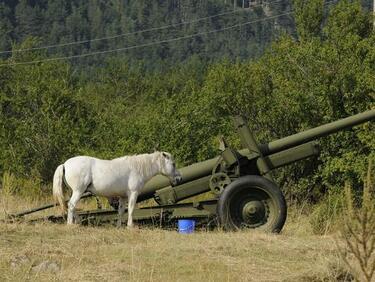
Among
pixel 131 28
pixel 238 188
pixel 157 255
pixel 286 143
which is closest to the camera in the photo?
pixel 157 255

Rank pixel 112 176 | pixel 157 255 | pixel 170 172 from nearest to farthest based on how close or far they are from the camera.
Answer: pixel 157 255 < pixel 112 176 < pixel 170 172

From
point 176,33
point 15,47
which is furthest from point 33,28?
point 15,47

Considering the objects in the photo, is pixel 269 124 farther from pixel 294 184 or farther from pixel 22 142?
pixel 22 142

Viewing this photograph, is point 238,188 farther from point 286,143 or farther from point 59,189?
point 59,189

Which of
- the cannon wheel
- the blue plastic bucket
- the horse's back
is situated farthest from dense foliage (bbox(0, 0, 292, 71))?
the cannon wheel

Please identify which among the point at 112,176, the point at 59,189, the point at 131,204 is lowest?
the point at 131,204

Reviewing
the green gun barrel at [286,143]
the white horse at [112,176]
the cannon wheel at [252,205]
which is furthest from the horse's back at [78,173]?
the cannon wheel at [252,205]

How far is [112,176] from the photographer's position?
12133 millimetres

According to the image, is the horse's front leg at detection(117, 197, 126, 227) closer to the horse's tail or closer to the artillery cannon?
the artillery cannon

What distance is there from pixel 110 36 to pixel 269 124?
145 metres

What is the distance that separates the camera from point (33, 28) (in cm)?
14650

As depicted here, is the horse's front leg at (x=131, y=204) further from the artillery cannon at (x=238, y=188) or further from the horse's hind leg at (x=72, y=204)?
the horse's hind leg at (x=72, y=204)

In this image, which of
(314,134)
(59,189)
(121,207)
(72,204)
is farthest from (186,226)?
(314,134)

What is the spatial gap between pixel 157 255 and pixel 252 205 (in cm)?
311
